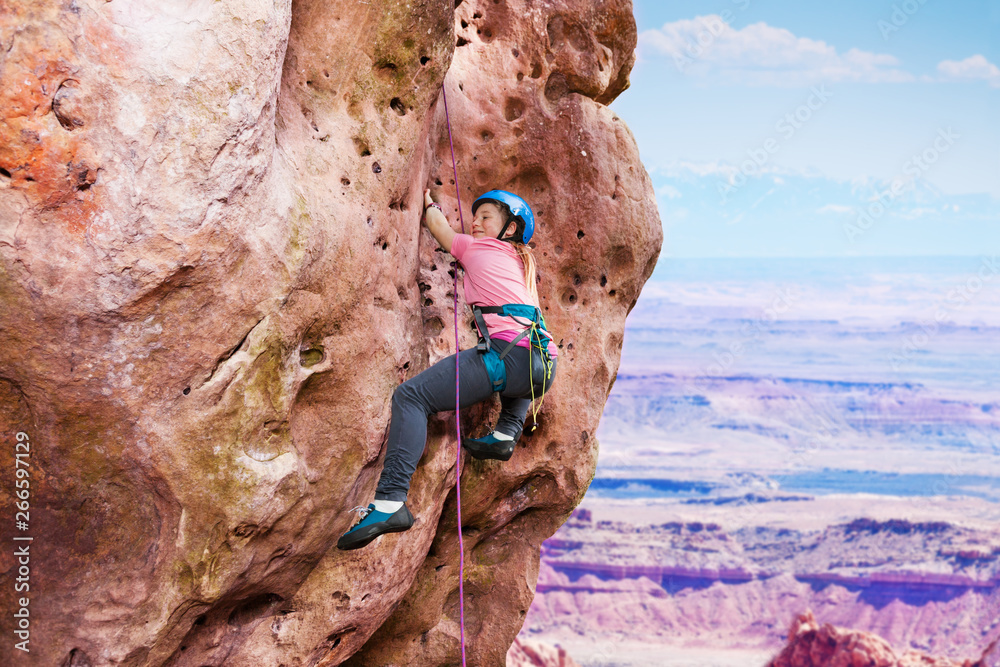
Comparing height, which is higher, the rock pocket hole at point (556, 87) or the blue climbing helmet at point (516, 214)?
the rock pocket hole at point (556, 87)

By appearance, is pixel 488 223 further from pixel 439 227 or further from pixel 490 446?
pixel 490 446

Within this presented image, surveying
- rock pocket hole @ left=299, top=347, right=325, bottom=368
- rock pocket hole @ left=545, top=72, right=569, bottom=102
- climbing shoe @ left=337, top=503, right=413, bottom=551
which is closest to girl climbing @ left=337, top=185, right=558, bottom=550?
climbing shoe @ left=337, top=503, right=413, bottom=551

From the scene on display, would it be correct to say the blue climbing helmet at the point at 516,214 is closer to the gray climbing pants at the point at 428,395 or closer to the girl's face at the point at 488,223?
the girl's face at the point at 488,223

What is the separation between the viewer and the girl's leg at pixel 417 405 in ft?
16.1

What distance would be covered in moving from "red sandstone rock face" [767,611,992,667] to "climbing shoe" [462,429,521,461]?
14.1 meters

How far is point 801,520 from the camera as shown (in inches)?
1770

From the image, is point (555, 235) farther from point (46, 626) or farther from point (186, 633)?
point (46, 626)

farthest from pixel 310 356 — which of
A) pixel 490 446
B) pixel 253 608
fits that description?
pixel 253 608

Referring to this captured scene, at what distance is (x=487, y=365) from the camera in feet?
17.0

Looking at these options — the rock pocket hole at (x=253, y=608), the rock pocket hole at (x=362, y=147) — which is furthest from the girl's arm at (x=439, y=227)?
the rock pocket hole at (x=253, y=608)

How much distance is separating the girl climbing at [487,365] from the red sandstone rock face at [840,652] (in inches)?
562

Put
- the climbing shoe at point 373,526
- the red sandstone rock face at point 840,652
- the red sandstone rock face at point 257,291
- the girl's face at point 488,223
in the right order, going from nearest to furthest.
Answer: the red sandstone rock face at point 257,291 < the climbing shoe at point 373,526 < the girl's face at point 488,223 < the red sandstone rock face at point 840,652

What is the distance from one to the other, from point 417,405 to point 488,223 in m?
1.20

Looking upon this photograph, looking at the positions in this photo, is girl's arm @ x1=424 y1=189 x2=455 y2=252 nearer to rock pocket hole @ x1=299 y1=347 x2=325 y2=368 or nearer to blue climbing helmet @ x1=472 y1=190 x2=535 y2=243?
blue climbing helmet @ x1=472 y1=190 x2=535 y2=243
